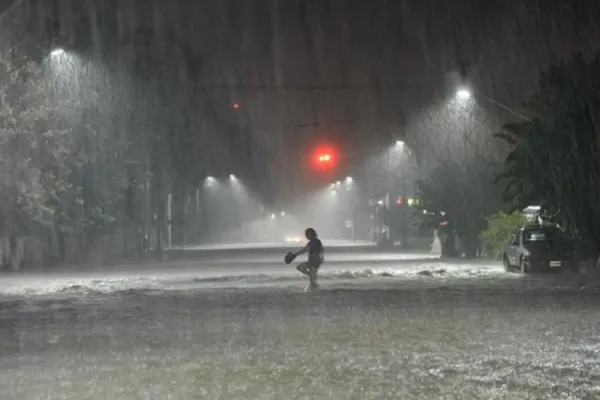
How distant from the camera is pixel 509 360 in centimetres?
1158

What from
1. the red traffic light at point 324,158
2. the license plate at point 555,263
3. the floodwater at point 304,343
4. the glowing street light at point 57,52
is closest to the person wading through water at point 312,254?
the floodwater at point 304,343

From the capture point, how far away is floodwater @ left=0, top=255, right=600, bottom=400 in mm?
9898

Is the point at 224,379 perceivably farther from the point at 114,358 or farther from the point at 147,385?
the point at 114,358

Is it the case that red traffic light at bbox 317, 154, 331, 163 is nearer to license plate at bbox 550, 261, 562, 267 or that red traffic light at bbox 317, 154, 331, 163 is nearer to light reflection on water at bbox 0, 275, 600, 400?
license plate at bbox 550, 261, 562, 267

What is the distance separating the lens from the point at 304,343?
13500mm

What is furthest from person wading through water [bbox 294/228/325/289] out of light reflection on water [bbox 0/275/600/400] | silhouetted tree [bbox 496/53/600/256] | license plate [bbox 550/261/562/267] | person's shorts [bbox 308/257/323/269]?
silhouetted tree [bbox 496/53/600/256]

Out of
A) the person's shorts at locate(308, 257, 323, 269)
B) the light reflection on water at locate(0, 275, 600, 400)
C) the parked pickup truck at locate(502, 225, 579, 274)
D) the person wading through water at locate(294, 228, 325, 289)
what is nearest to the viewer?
the light reflection on water at locate(0, 275, 600, 400)

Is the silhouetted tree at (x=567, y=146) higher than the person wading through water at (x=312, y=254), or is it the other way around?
the silhouetted tree at (x=567, y=146)

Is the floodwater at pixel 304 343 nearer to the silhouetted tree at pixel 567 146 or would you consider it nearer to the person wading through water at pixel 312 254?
the person wading through water at pixel 312 254

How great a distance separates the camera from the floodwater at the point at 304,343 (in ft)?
32.5

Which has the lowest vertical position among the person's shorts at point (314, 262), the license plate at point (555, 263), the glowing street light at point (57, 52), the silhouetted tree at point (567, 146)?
the license plate at point (555, 263)

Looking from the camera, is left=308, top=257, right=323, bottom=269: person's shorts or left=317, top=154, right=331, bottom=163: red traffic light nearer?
left=308, top=257, right=323, bottom=269: person's shorts

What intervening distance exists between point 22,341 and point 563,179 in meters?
24.2

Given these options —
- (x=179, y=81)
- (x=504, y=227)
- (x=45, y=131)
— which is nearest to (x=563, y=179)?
(x=504, y=227)
